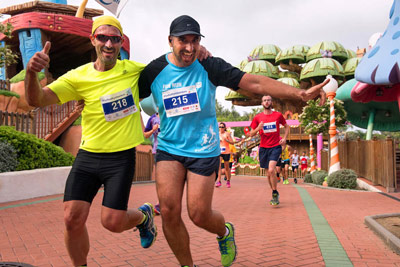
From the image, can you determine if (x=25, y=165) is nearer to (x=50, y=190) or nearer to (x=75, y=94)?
(x=50, y=190)

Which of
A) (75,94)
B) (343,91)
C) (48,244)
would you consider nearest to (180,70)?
(75,94)

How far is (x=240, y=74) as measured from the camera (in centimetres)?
313

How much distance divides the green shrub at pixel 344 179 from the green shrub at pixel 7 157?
9837mm

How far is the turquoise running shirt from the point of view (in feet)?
10.3

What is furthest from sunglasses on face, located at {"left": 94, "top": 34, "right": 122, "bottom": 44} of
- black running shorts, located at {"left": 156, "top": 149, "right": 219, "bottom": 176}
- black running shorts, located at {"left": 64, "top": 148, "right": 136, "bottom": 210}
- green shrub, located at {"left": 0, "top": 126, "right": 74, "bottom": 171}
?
green shrub, located at {"left": 0, "top": 126, "right": 74, "bottom": 171}

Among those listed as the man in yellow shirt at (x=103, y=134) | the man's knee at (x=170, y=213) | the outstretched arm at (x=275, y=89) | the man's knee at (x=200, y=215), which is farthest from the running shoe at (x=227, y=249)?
the outstretched arm at (x=275, y=89)

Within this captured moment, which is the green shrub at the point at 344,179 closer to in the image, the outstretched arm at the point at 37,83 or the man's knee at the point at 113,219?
the man's knee at the point at 113,219

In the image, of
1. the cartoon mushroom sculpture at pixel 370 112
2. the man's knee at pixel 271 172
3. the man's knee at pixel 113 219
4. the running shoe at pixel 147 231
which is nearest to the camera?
the man's knee at pixel 113 219

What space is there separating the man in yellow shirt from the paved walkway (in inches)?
34.7

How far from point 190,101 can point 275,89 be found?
69 cm

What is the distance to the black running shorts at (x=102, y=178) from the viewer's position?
120 inches

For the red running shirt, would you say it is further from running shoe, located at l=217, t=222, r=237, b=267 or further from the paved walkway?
running shoe, located at l=217, t=222, r=237, b=267

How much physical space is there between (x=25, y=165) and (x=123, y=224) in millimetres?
7784

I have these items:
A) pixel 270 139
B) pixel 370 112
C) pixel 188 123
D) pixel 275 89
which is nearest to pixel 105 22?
pixel 188 123
